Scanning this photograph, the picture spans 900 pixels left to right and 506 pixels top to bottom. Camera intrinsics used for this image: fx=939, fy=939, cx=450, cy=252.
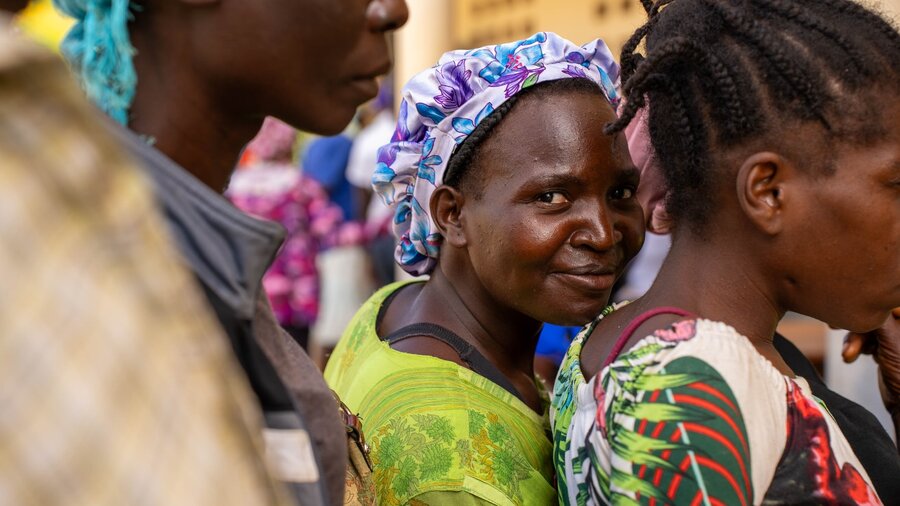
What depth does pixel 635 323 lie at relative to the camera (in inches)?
64.1

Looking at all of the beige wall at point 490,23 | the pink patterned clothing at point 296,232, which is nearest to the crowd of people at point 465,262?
the pink patterned clothing at point 296,232

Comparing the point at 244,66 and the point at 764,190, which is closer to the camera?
the point at 244,66

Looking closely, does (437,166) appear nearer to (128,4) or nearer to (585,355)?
(585,355)

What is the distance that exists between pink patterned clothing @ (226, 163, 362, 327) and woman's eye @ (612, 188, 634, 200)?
486 cm

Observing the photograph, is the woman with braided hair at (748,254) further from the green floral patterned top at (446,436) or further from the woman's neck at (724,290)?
the green floral patterned top at (446,436)

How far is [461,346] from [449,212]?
1.23 feet

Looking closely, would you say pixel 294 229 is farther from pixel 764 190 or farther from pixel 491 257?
pixel 764 190

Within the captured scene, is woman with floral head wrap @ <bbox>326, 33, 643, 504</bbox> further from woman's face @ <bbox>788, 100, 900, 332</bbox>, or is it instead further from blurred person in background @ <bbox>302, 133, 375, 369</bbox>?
blurred person in background @ <bbox>302, 133, 375, 369</bbox>

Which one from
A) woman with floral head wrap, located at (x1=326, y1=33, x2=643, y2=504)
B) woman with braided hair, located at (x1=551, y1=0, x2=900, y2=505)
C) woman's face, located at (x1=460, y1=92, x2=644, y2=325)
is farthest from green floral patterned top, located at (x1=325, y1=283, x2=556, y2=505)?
woman's face, located at (x1=460, y1=92, x2=644, y2=325)

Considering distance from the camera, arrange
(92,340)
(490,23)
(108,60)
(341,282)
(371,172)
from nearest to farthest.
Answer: (92,340) → (108,60) → (371,172) → (341,282) → (490,23)

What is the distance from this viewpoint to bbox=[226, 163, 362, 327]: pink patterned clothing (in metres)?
6.93

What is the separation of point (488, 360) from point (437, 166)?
1.68 feet

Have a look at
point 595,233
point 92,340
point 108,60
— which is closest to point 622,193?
point 595,233

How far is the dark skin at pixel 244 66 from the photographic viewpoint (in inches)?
44.8
